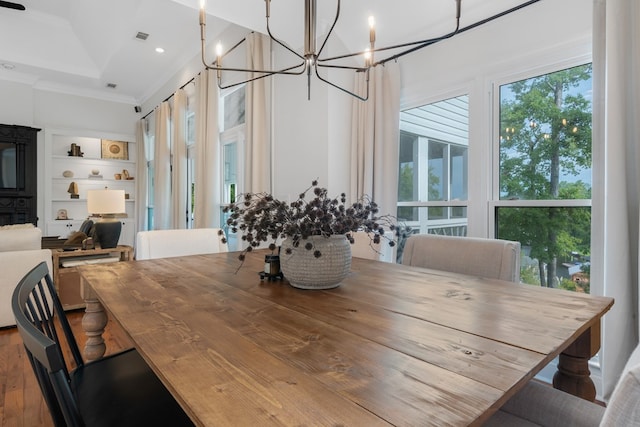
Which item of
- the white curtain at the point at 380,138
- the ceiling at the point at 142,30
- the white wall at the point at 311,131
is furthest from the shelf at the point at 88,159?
the white curtain at the point at 380,138

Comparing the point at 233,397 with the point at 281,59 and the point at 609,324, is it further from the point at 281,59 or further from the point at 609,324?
the point at 281,59

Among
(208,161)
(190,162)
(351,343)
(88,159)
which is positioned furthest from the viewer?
(88,159)

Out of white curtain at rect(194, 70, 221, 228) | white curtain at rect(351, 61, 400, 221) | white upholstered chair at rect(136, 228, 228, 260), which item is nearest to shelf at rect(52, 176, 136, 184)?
white curtain at rect(194, 70, 221, 228)

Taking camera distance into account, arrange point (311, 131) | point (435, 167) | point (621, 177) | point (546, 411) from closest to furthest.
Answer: point (546, 411), point (621, 177), point (435, 167), point (311, 131)

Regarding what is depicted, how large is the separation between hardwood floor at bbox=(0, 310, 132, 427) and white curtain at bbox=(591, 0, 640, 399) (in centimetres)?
217

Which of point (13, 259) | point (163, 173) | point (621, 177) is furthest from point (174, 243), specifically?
point (163, 173)

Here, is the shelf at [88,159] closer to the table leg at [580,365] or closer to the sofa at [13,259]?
the sofa at [13,259]

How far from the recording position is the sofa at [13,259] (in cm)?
282

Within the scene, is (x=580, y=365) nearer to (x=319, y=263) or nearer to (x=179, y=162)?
(x=319, y=263)

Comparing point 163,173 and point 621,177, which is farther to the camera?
point 163,173

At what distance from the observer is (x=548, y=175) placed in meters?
2.16

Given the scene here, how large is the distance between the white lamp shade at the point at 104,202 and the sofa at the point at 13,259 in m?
0.91

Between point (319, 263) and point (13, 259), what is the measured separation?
2.94 meters

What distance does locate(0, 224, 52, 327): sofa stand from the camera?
2820mm
